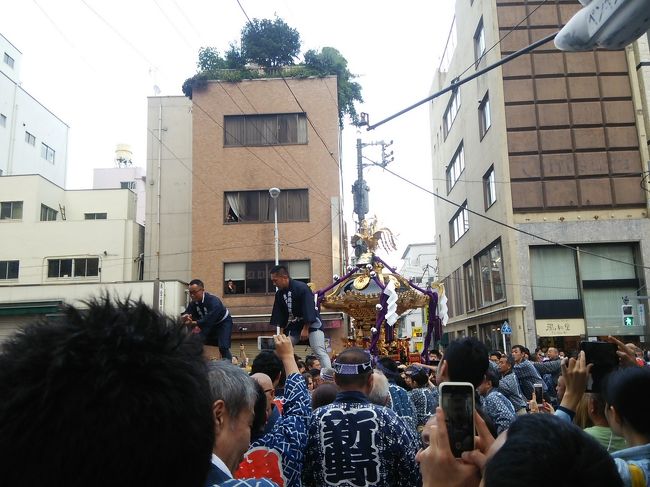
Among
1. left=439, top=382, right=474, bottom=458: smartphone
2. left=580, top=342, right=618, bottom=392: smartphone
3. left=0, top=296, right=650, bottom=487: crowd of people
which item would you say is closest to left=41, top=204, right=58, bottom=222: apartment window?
left=0, top=296, right=650, bottom=487: crowd of people

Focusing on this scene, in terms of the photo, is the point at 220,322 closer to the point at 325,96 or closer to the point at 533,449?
the point at 533,449

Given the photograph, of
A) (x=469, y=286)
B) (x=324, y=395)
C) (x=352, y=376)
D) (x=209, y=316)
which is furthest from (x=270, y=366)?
(x=469, y=286)

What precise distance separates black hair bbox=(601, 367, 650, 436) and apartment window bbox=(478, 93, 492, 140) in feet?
89.2

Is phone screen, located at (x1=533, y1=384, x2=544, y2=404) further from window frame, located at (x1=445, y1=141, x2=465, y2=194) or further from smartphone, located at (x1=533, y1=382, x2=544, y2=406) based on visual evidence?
window frame, located at (x1=445, y1=141, x2=465, y2=194)

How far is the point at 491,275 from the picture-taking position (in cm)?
2911

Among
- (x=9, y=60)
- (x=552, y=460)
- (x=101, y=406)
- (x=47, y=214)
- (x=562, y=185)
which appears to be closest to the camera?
(x=101, y=406)

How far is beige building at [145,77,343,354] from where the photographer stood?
27.2 m

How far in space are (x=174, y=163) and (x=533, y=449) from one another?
3051cm

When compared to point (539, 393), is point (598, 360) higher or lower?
higher

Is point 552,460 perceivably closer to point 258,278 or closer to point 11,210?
point 258,278

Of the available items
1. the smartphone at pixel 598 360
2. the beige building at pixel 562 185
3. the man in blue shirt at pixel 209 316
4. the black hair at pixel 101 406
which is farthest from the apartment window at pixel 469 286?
the black hair at pixel 101 406

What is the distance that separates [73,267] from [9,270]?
11.1 feet

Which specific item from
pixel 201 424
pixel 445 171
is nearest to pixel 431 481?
pixel 201 424

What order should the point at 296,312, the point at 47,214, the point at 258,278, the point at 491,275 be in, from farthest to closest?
the point at 47,214
the point at 491,275
the point at 258,278
the point at 296,312
